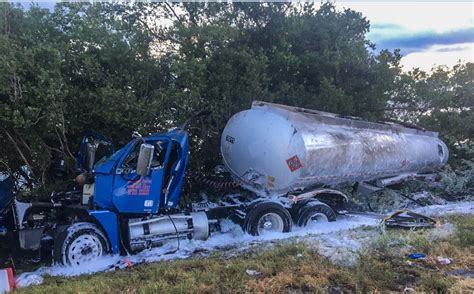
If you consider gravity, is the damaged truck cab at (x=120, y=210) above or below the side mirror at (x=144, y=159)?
below

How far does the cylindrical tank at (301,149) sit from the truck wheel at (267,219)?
55cm

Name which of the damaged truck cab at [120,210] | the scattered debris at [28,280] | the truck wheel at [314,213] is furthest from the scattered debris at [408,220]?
the scattered debris at [28,280]

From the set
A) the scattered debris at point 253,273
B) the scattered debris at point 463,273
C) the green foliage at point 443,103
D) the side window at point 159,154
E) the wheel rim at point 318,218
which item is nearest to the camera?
the scattered debris at point 463,273

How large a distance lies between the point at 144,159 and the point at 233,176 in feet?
10.6

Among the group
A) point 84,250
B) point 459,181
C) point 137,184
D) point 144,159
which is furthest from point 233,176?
point 459,181

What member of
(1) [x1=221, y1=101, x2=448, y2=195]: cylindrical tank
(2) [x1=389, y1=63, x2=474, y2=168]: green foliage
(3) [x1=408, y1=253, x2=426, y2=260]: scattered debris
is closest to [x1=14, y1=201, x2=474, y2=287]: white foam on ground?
(3) [x1=408, y1=253, x2=426, y2=260]: scattered debris

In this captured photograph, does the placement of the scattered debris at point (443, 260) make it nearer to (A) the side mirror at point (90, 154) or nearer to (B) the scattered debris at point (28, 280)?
(B) the scattered debris at point (28, 280)

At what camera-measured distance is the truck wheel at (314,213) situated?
8734 millimetres

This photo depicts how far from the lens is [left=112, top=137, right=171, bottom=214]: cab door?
282 inches

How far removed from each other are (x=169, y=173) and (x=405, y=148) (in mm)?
6579

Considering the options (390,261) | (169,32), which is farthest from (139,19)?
(390,261)

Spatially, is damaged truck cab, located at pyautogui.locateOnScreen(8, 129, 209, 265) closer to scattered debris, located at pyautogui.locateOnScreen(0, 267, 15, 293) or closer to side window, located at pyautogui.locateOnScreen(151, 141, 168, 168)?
side window, located at pyautogui.locateOnScreen(151, 141, 168, 168)

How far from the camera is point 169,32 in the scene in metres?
10.7

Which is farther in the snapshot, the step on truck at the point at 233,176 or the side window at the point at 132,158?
the side window at the point at 132,158
